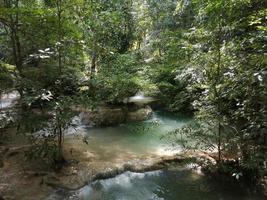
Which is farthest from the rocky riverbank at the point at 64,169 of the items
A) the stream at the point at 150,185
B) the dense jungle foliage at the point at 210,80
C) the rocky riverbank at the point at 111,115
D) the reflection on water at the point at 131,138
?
the rocky riverbank at the point at 111,115

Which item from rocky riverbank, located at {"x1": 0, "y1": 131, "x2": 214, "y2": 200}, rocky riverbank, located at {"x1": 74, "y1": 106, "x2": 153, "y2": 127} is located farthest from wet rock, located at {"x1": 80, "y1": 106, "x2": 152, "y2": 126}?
rocky riverbank, located at {"x1": 0, "y1": 131, "x2": 214, "y2": 200}

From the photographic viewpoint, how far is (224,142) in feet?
16.6

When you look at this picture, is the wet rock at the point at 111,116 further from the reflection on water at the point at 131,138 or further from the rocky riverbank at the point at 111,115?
the reflection on water at the point at 131,138

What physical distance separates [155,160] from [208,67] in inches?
87.8

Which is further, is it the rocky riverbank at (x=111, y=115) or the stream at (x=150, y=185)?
the rocky riverbank at (x=111, y=115)


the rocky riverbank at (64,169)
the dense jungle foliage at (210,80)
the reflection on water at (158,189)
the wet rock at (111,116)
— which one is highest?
the dense jungle foliage at (210,80)

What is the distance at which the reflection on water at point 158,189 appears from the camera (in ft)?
16.0

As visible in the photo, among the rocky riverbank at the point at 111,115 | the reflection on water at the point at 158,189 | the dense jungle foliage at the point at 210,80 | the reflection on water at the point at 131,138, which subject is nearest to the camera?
the dense jungle foliage at the point at 210,80

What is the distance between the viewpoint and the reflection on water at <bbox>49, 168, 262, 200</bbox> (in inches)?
192

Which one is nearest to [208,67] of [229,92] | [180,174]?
[229,92]

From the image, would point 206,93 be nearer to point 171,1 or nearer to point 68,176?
Result: point 68,176

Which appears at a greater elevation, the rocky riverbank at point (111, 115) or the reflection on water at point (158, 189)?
the rocky riverbank at point (111, 115)

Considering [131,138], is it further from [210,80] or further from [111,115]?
[210,80]

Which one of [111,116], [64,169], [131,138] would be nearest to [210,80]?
[64,169]
